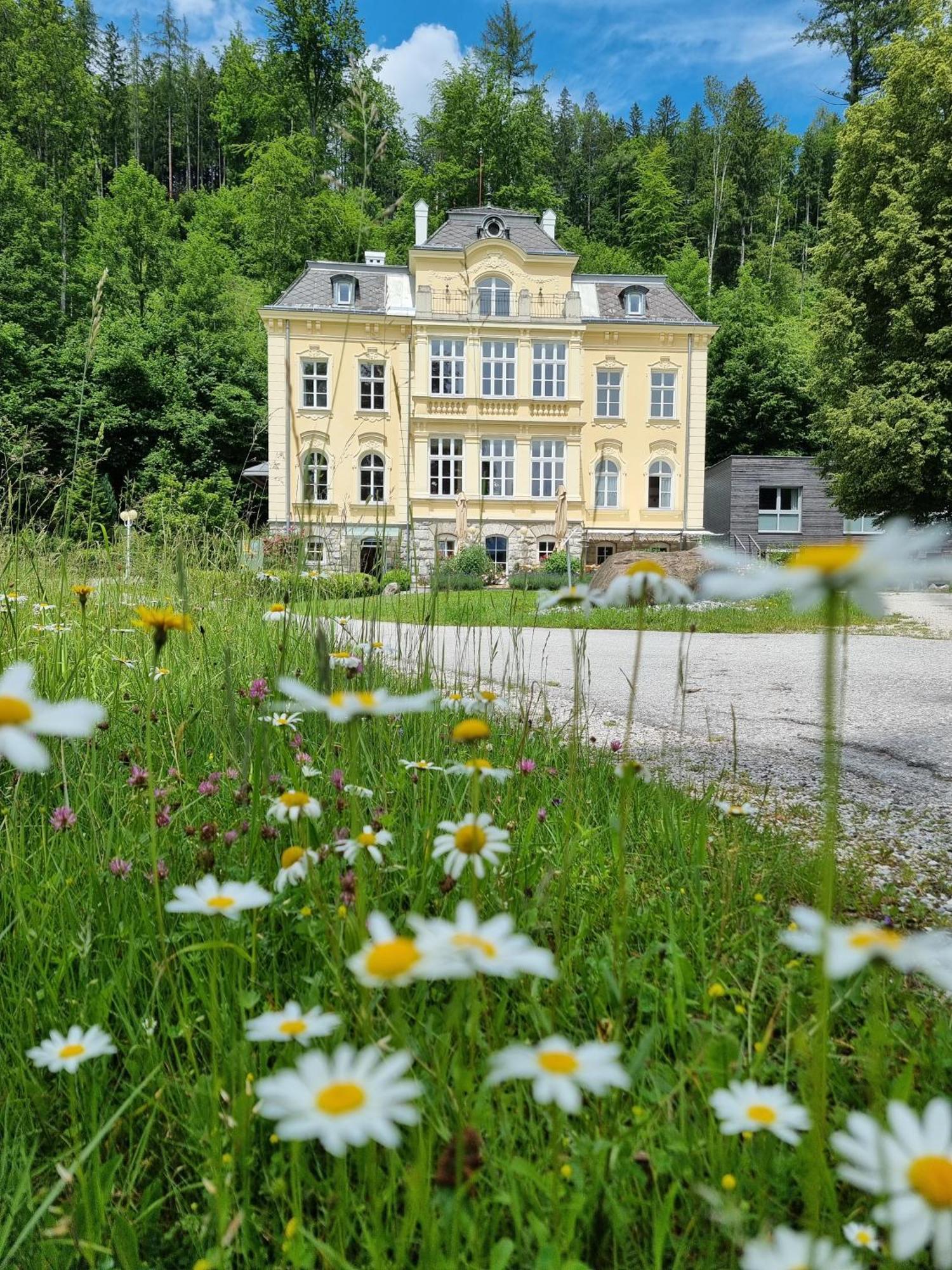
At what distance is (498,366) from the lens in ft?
80.1

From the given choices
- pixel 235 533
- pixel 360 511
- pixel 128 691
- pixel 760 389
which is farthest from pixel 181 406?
pixel 128 691

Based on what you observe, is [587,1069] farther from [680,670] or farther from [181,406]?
[181,406]

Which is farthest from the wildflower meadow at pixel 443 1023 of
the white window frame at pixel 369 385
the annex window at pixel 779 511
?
the annex window at pixel 779 511

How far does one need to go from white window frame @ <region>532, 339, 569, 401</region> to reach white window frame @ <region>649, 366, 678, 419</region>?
2.93 m

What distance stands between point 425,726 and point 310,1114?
64.6 inches

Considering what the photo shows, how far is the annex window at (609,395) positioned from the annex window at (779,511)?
665cm

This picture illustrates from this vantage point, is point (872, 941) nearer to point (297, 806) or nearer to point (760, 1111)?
point (760, 1111)

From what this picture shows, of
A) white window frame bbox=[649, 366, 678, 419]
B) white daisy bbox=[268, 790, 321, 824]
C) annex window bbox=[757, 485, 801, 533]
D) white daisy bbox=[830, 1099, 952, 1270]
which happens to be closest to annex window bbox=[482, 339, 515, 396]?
white window frame bbox=[649, 366, 678, 419]

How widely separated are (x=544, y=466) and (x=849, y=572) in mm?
24702

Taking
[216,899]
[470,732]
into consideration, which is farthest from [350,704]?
[216,899]

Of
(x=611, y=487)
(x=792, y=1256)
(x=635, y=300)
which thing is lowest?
(x=792, y=1256)

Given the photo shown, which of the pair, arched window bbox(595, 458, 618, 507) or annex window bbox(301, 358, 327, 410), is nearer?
annex window bbox(301, 358, 327, 410)

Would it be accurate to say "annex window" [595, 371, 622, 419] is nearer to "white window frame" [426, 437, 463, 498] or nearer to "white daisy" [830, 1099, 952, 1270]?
"white window frame" [426, 437, 463, 498]

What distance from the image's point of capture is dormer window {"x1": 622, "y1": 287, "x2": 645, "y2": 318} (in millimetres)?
25422
